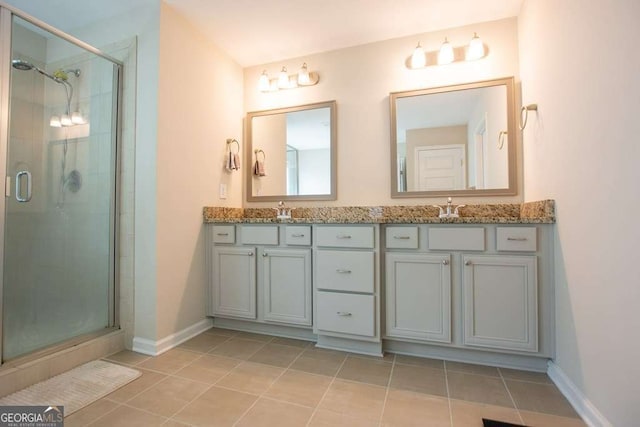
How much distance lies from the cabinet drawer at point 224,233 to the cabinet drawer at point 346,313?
0.83m

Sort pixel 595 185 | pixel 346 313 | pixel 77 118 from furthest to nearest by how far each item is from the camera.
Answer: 1. pixel 77 118
2. pixel 346 313
3. pixel 595 185

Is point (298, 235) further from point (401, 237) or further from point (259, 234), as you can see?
point (401, 237)

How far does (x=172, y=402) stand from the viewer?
1363 millimetres

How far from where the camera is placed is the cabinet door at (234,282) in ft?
7.14

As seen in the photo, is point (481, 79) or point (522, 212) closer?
point (522, 212)

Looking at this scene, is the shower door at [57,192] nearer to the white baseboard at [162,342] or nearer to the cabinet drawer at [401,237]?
the white baseboard at [162,342]

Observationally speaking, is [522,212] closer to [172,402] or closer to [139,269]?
[172,402]

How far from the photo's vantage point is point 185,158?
2129mm

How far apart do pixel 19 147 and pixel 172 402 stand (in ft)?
5.41

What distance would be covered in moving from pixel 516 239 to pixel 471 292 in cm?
39

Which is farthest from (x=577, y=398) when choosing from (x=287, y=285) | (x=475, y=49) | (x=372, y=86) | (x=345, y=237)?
(x=372, y=86)

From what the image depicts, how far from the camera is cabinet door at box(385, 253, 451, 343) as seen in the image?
1.73m

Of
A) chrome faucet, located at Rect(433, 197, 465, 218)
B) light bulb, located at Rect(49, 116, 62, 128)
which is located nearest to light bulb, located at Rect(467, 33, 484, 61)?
chrome faucet, located at Rect(433, 197, 465, 218)

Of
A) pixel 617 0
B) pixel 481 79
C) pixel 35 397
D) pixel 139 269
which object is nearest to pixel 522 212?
pixel 481 79
